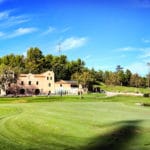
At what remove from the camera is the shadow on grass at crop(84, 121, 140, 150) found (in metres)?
19.2

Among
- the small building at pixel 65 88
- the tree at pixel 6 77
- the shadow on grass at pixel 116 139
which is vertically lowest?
the shadow on grass at pixel 116 139

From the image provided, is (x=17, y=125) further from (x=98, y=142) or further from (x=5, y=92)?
(x=5, y=92)

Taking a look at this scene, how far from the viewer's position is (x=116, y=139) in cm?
2148

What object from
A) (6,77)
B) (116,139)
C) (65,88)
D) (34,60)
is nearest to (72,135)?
(116,139)

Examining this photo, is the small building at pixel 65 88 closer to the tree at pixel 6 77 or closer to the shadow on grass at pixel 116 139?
the tree at pixel 6 77

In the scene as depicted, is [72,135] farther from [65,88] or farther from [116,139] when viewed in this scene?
[65,88]

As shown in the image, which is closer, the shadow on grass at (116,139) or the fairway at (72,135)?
the shadow on grass at (116,139)

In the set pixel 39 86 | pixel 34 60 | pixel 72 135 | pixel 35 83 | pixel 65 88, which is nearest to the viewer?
pixel 72 135

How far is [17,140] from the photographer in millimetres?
21234

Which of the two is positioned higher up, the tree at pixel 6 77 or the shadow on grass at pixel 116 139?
the tree at pixel 6 77

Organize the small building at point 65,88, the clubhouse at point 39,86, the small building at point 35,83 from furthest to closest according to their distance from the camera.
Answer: the small building at point 65,88 → the small building at point 35,83 → the clubhouse at point 39,86

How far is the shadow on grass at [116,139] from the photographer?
19250 mm

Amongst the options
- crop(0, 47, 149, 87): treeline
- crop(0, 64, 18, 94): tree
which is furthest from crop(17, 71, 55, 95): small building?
crop(0, 47, 149, 87): treeline

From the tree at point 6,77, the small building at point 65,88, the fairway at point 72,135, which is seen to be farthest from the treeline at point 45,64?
the fairway at point 72,135
